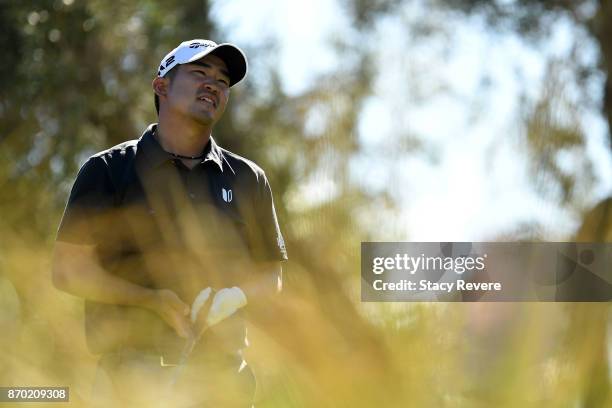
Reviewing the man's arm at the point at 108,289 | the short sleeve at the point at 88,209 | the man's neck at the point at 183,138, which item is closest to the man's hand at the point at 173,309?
the man's arm at the point at 108,289

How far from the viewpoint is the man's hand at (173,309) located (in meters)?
2.53

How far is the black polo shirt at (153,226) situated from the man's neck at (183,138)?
6 cm

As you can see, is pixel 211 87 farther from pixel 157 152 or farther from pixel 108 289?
pixel 108 289

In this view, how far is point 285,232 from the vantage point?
5734 mm

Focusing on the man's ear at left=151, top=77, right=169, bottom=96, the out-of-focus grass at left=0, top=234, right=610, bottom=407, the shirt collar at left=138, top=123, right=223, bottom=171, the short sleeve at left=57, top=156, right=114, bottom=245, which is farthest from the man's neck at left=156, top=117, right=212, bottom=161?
the out-of-focus grass at left=0, top=234, right=610, bottom=407

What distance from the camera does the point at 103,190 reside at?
8.76ft

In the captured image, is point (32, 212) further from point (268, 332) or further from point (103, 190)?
point (103, 190)

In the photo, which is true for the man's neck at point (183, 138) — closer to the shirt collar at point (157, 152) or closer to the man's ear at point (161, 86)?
the shirt collar at point (157, 152)

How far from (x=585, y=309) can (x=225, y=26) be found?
194 inches

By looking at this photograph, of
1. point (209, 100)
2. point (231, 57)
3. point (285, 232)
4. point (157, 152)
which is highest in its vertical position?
point (231, 57)

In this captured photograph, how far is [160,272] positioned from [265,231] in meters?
0.45

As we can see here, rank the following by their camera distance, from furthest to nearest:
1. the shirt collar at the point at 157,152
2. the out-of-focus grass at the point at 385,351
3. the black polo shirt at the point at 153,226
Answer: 1. the shirt collar at the point at 157,152
2. the black polo shirt at the point at 153,226
3. the out-of-focus grass at the point at 385,351

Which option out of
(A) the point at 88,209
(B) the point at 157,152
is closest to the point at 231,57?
(B) the point at 157,152

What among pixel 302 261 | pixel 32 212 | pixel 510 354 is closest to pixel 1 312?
pixel 32 212
